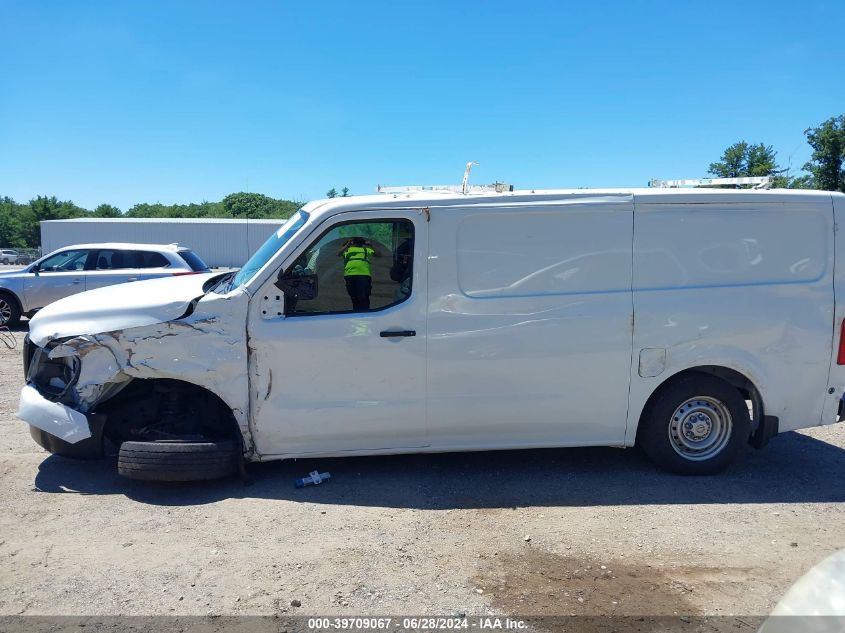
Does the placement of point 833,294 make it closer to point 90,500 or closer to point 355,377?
point 355,377

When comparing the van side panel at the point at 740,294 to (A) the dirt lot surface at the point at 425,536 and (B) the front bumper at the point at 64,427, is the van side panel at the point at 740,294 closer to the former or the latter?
(A) the dirt lot surface at the point at 425,536

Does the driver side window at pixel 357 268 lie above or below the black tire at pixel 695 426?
above

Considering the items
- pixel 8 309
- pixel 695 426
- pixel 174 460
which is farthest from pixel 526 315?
pixel 8 309

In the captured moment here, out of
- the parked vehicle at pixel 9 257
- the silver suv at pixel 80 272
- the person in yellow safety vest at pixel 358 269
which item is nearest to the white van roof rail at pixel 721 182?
the person in yellow safety vest at pixel 358 269

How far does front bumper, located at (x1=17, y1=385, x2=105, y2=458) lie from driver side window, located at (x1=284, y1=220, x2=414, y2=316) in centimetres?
166

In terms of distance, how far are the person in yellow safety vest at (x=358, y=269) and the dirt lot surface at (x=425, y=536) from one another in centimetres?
140

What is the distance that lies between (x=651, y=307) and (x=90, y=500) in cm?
430

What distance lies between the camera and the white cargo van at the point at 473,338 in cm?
448

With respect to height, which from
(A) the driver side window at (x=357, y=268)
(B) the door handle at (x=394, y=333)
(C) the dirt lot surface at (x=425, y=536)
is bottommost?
(C) the dirt lot surface at (x=425, y=536)

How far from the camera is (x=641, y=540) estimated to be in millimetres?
3910

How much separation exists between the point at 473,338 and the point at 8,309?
1182 cm

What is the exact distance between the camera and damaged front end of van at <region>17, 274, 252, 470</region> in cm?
446

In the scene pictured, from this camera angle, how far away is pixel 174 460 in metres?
4.39

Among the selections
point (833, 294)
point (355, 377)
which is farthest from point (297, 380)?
point (833, 294)
